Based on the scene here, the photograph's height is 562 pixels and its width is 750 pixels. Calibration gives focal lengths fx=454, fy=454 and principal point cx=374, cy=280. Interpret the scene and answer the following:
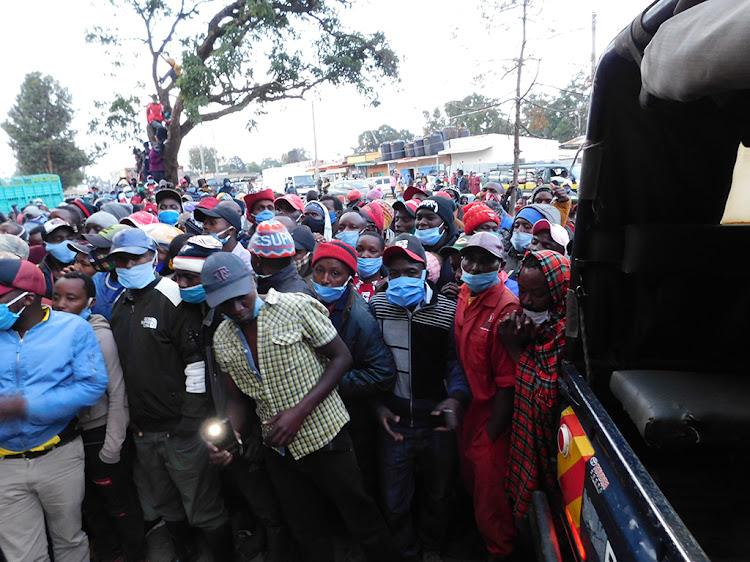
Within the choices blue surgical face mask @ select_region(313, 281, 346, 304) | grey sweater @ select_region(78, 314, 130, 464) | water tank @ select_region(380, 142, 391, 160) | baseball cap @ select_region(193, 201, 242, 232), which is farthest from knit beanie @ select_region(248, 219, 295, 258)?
water tank @ select_region(380, 142, 391, 160)

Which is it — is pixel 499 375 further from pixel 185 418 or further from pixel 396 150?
pixel 396 150

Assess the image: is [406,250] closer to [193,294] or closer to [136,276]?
[193,294]

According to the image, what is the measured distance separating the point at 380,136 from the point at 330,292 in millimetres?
88687

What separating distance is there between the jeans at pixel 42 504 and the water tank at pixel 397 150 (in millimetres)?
42952

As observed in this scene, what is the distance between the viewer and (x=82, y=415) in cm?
272

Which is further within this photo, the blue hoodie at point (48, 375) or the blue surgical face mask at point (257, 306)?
the blue hoodie at point (48, 375)

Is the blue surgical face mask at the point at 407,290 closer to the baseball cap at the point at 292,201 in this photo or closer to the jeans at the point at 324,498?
the jeans at the point at 324,498

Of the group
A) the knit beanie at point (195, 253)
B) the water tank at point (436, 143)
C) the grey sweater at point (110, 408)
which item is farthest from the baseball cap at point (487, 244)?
the water tank at point (436, 143)

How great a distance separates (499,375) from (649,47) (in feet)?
5.52

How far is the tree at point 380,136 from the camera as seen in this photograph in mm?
85312

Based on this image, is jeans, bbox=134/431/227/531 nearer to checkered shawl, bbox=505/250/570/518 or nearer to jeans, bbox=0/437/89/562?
jeans, bbox=0/437/89/562

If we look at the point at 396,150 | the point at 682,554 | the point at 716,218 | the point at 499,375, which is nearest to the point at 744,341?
the point at 716,218

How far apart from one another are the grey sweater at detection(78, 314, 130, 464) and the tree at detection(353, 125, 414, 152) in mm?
83841

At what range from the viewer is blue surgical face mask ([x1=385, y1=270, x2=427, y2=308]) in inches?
101
